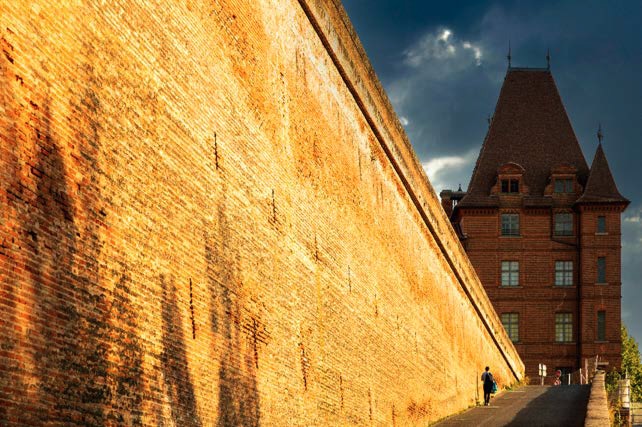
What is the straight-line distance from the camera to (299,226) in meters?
13.0

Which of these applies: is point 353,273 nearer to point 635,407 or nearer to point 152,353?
point 152,353

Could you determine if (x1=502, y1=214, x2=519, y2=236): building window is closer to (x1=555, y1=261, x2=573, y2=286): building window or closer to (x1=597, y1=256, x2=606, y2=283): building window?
(x1=555, y1=261, x2=573, y2=286): building window

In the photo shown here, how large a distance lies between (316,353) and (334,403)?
102cm

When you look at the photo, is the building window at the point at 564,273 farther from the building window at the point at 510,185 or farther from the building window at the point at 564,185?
the building window at the point at 510,185

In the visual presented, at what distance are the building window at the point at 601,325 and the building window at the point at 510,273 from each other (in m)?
4.62

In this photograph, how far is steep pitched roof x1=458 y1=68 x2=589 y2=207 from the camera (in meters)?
60.0

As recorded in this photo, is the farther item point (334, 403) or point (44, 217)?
point (334, 403)

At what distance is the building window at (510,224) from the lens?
58969 millimetres

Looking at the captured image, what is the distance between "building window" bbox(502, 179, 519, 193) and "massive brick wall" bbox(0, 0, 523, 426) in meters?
42.3

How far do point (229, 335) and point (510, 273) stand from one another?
50.2 meters

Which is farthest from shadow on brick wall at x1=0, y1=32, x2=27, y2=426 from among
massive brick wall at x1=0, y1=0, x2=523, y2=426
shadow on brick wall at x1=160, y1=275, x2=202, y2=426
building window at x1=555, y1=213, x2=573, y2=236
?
building window at x1=555, y1=213, x2=573, y2=236

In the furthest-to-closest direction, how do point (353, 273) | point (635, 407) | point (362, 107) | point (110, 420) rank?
point (635, 407) → point (362, 107) → point (353, 273) → point (110, 420)

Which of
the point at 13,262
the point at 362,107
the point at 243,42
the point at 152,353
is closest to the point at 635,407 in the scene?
the point at 362,107

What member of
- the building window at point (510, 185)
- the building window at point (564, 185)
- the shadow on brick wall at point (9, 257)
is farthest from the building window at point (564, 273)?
the shadow on brick wall at point (9, 257)
